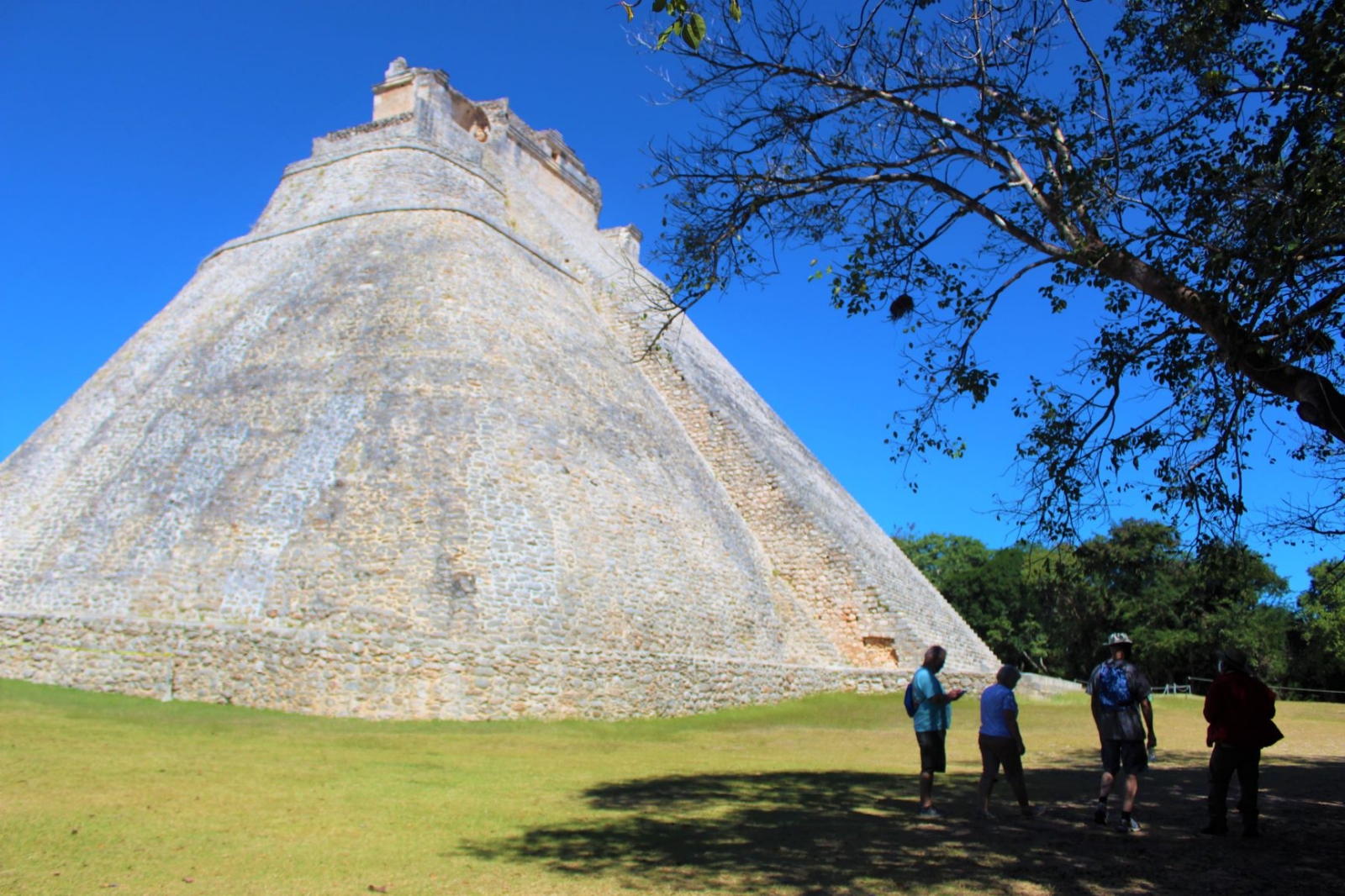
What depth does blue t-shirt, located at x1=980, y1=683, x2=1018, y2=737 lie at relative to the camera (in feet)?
20.5

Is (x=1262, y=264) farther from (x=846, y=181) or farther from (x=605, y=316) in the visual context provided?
(x=605, y=316)

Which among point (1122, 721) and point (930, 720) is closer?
point (1122, 721)

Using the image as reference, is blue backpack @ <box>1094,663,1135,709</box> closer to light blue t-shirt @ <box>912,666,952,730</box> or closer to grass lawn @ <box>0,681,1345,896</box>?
grass lawn @ <box>0,681,1345,896</box>

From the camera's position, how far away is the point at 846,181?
24.4 ft

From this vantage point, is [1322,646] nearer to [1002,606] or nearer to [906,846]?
[1002,606]

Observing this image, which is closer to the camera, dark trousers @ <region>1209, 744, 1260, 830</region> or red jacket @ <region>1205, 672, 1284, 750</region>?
dark trousers @ <region>1209, 744, 1260, 830</region>

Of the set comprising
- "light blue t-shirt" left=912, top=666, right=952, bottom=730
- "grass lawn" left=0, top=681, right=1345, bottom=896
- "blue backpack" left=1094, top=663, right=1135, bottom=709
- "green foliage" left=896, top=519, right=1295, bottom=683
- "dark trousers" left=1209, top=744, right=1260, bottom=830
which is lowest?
"grass lawn" left=0, top=681, right=1345, bottom=896

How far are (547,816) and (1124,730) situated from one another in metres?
3.84

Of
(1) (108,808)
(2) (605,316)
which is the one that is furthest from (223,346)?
(1) (108,808)

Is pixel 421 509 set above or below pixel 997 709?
above

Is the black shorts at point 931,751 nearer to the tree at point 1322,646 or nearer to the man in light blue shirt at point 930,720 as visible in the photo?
the man in light blue shirt at point 930,720

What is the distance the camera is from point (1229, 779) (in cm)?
586

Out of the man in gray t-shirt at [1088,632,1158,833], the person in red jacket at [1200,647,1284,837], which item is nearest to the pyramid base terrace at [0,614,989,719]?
the man in gray t-shirt at [1088,632,1158,833]

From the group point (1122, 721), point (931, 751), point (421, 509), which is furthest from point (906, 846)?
point (421, 509)
